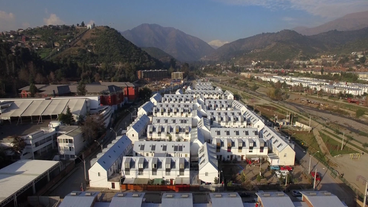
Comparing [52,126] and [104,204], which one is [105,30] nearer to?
[52,126]

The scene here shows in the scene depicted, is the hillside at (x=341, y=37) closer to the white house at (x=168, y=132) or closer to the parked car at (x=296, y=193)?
the white house at (x=168, y=132)

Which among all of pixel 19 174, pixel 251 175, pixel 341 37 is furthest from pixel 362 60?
pixel 341 37

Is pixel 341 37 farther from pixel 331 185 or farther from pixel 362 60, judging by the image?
pixel 331 185

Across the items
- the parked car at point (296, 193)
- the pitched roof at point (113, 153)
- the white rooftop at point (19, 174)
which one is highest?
the pitched roof at point (113, 153)

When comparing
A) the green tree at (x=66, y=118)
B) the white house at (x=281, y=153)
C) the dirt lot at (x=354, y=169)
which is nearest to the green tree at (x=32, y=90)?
the green tree at (x=66, y=118)

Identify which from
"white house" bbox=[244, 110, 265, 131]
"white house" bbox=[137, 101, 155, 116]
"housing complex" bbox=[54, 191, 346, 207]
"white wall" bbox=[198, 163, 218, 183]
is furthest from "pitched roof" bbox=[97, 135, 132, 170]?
"white house" bbox=[244, 110, 265, 131]

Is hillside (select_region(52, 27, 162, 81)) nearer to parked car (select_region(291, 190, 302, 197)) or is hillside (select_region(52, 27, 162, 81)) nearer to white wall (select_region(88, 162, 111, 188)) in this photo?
white wall (select_region(88, 162, 111, 188))
